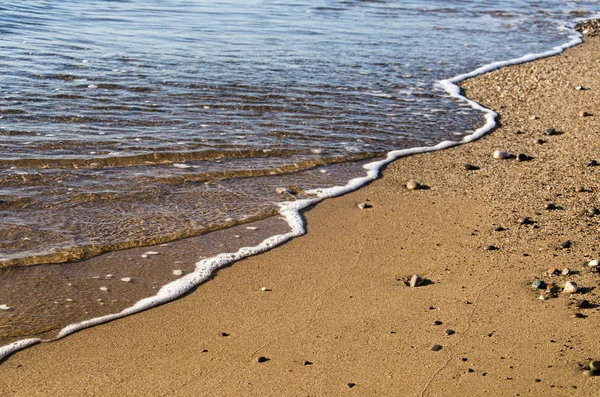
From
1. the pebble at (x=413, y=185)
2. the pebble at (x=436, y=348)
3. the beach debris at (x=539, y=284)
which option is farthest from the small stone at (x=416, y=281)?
the pebble at (x=413, y=185)

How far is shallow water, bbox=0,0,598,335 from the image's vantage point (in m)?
5.80

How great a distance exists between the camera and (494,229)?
18.9 feet

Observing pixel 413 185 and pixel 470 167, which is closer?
pixel 413 185

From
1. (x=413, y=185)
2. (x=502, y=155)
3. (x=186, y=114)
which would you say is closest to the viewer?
(x=413, y=185)

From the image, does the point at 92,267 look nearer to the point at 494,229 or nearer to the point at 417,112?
the point at 494,229

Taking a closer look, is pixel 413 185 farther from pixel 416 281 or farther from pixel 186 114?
pixel 186 114

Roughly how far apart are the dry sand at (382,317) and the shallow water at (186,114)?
54 cm

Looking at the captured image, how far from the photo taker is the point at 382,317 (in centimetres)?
440

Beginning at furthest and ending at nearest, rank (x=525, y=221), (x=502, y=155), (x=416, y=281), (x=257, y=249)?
(x=502, y=155) < (x=525, y=221) < (x=257, y=249) < (x=416, y=281)

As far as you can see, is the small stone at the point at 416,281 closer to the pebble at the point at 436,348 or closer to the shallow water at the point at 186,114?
the pebble at the point at 436,348

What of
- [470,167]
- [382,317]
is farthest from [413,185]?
[382,317]

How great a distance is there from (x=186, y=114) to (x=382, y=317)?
5.03m

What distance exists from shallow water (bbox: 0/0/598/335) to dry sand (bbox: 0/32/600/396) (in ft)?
1.77

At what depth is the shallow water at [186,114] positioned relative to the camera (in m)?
5.80
